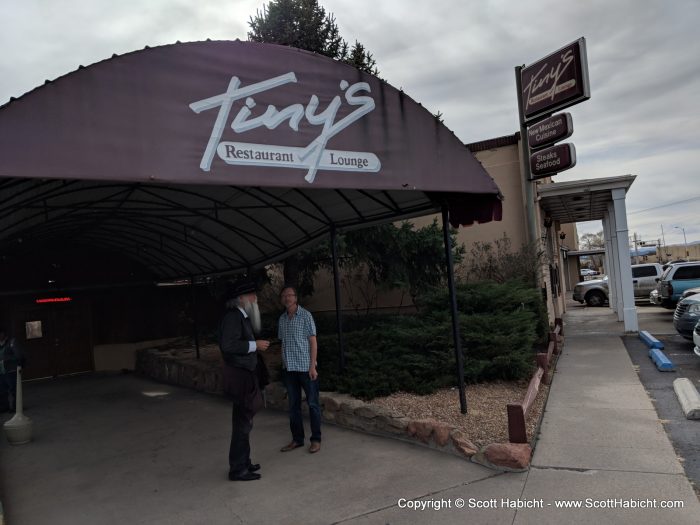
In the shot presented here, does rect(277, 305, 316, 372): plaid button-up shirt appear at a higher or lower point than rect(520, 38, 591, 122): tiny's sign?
lower

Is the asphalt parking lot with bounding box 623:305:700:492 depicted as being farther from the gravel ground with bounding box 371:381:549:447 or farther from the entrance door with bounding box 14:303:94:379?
the entrance door with bounding box 14:303:94:379

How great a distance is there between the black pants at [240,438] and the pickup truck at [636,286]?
2273 cm

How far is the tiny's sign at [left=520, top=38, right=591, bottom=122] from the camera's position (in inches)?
452

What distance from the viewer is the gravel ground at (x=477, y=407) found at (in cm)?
548

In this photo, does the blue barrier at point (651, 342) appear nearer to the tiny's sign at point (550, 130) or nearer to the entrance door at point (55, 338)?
the tiny's sign at point (550, 130)

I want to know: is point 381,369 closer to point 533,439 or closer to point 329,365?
point 329,365

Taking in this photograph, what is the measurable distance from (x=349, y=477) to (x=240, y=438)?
113cm

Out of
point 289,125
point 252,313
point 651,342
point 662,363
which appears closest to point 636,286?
point 651,342

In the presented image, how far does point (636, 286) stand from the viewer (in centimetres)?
2412

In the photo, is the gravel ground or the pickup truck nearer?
the gravel ground

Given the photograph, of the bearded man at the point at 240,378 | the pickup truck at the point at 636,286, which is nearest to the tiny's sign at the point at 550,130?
the bearded man at the point at 240,378

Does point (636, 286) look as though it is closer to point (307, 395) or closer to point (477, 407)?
point (477, 407)

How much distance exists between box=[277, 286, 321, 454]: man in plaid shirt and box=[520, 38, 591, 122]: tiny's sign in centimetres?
930

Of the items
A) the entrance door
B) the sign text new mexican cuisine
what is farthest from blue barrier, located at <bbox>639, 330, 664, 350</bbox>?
the entrance door
